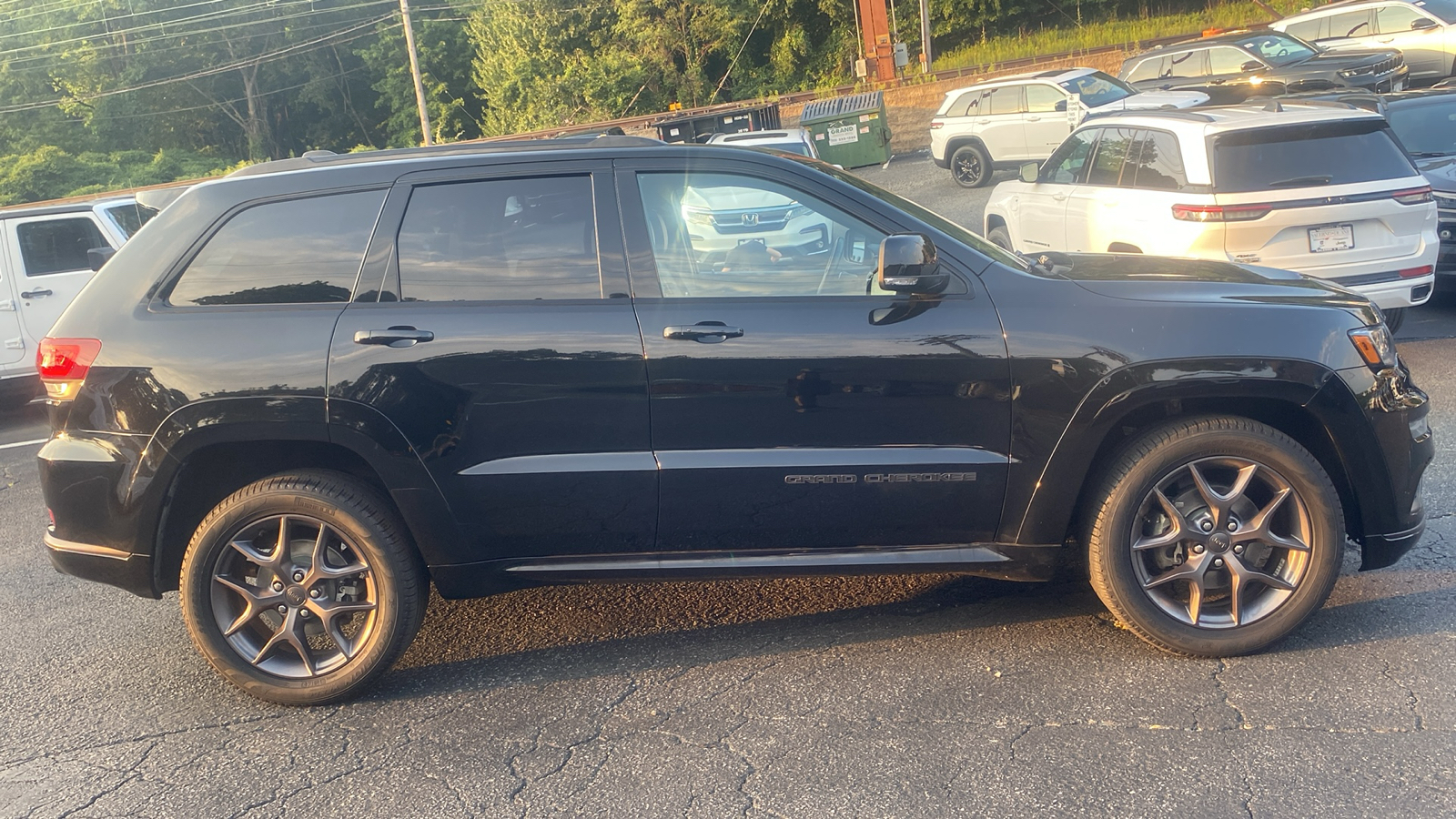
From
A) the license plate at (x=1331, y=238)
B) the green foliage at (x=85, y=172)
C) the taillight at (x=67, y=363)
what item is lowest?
the license plate at (x=1331, y=238)

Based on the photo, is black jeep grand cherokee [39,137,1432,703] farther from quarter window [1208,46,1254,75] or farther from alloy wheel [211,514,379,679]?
quarter window [1208,46,1254,75]

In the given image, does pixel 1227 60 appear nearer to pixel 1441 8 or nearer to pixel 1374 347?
pixel 1441 8

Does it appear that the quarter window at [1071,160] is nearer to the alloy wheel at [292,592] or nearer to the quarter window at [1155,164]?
the quarter window at [1155,164]

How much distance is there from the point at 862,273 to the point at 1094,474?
1.07m

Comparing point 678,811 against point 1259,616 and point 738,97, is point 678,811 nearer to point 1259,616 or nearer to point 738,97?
point 1259,616

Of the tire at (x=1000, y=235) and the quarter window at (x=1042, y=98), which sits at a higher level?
the quarter window at (x=1042, y=98)

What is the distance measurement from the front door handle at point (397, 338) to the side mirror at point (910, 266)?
1539mm

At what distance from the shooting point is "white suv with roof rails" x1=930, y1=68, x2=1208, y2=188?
1866 centimetres

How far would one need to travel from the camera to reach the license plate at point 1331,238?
6949mm

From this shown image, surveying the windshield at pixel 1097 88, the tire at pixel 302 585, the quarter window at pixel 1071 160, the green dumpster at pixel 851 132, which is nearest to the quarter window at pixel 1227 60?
the windshield at pixel 1097 88

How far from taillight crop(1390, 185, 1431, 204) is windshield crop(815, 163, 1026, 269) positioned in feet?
14.2

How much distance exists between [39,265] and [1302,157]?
33.8ft

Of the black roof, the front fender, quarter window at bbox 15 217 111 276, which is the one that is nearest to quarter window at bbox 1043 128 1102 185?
the front fender

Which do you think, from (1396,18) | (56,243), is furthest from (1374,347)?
(1396,18)
